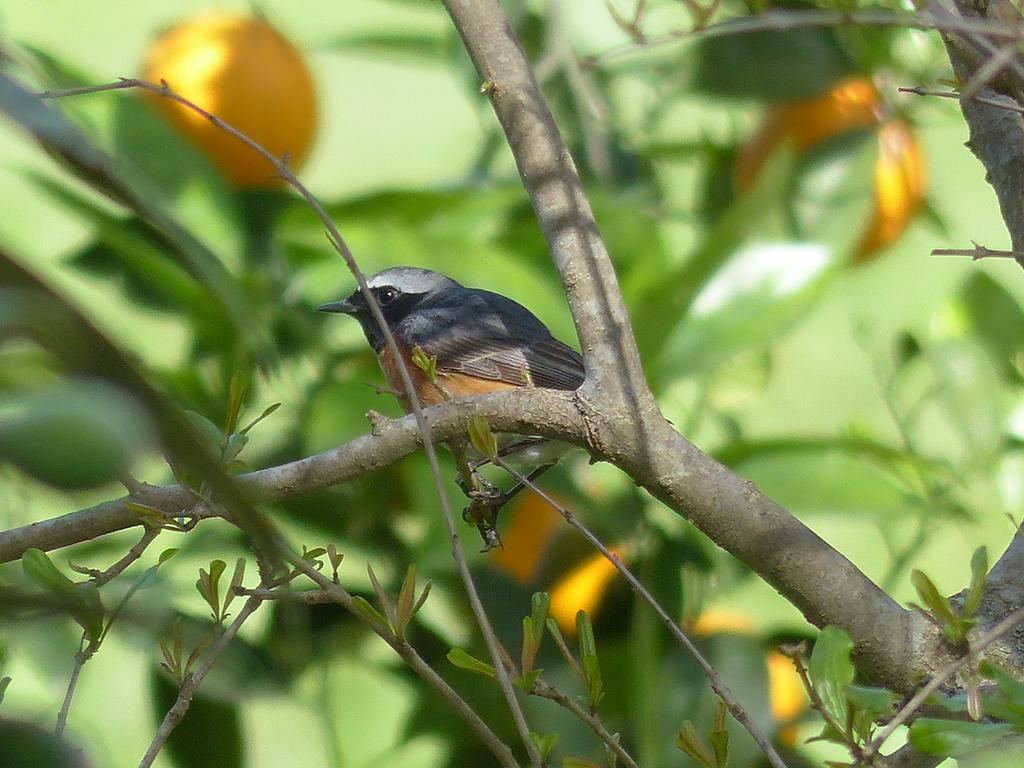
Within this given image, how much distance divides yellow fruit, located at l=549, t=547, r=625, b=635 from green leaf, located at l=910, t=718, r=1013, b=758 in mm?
1725

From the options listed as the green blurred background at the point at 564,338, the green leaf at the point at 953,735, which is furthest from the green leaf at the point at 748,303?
the green leaf at the point at 953,735

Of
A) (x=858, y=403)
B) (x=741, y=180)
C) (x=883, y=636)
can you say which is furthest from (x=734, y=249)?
(x=858, y=403)

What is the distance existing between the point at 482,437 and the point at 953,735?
0.62 m

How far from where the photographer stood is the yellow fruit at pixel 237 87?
308 cm

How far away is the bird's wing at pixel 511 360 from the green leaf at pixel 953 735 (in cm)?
198

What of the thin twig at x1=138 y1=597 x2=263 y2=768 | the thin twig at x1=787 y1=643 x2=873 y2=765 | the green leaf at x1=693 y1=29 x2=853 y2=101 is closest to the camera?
the thin twig at x1=787 y1=643 x2=873 y2=765

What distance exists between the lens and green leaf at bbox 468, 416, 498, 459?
4.59 ft

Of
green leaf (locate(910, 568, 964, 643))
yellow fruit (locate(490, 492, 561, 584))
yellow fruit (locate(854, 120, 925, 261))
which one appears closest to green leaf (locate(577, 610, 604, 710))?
green leaf (locate(910, 568, 964, 643))

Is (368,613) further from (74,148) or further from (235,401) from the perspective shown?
(74,148)

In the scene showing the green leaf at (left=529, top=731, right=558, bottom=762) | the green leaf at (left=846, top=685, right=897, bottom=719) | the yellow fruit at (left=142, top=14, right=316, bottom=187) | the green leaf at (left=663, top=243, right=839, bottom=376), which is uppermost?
the yellow fruit at (left=142, top=14, right=316, bottom=187)

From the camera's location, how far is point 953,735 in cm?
98

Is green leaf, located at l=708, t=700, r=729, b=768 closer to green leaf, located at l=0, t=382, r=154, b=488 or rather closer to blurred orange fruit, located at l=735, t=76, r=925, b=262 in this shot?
green leaf, located at l=0, t=382, r=154, b=488

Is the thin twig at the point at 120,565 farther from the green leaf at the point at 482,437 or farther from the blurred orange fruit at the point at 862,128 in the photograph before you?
the blurred orange fruit at the point at 862,128

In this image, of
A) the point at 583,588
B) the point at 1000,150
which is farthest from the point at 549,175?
the point at 583,588
